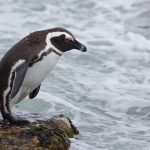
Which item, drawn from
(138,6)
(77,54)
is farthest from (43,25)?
(138,6)

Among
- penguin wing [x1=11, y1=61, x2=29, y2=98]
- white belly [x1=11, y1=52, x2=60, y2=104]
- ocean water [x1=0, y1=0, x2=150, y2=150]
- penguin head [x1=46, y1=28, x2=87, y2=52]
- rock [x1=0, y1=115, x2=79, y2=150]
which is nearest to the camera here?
rock [x1=0, y1=115, x2=79, y2=150]

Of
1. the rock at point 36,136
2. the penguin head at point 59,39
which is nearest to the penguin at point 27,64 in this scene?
the penguin head at point 59,39

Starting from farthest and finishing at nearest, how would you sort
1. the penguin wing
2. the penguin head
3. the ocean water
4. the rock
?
the ocean water → the penguin head → the penguin wing → the rock

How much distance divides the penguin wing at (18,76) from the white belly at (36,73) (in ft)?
0.49

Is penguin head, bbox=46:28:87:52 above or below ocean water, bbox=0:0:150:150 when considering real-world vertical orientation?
above

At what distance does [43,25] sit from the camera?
12.5 metres

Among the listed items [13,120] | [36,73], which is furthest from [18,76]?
[13,120]

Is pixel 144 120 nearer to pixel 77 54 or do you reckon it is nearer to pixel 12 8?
pixel 77 54

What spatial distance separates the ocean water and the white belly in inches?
17.5

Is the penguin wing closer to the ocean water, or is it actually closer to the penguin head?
the penguin head

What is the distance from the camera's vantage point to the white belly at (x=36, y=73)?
5398 mm

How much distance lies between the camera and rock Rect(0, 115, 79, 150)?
503 centimetres

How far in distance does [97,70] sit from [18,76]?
496cm

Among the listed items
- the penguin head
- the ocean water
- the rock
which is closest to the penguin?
the penguin head
